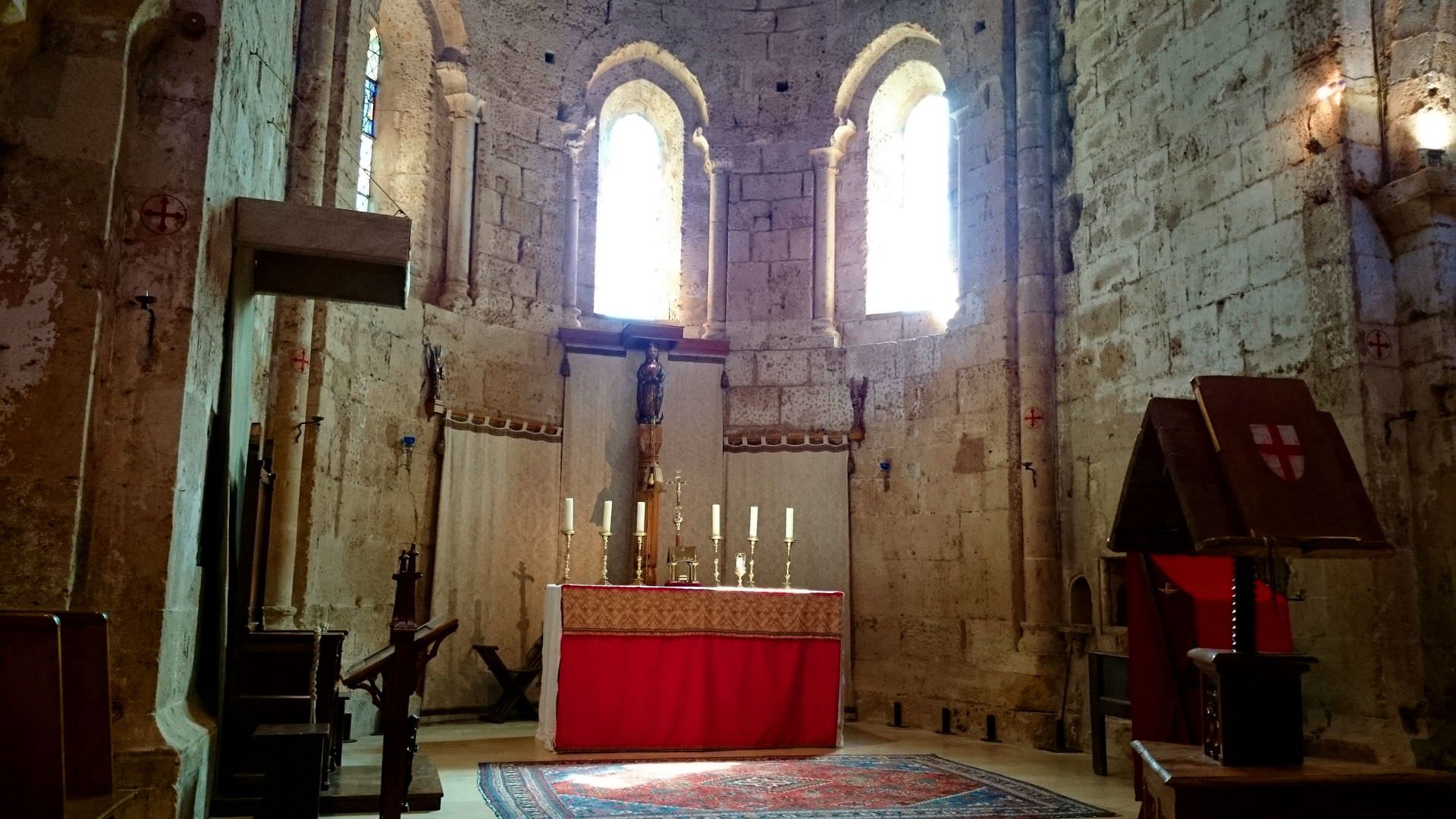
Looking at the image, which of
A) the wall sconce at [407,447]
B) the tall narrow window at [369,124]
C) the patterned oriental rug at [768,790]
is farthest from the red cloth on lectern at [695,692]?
the tall narrow window at [369,124]

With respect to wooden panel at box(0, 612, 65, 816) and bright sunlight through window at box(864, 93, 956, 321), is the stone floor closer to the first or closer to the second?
wooden panel at box(0, 612, 65, 816)

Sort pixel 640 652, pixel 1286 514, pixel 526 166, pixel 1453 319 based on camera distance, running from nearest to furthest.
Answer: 1. pixel 1286 514
2. pixel 1453 319
3. pixel 640 652
4. pixel 526 166

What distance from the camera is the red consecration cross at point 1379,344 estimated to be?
5945 millimetres

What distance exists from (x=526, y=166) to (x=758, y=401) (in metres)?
2.92

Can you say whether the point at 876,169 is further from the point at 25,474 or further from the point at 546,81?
the point at 25,474

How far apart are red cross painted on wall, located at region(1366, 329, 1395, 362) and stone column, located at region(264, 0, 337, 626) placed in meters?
6.23

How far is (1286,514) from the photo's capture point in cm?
326

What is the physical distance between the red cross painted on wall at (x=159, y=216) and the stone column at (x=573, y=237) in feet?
19.3

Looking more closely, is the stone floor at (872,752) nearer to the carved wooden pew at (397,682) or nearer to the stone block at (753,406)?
the carved wooden pew at (397,682)

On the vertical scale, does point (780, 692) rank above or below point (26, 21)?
below

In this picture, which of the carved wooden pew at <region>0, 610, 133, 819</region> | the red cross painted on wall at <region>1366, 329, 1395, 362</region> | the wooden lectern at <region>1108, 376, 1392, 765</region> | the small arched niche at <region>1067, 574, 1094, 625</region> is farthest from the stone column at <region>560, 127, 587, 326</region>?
the carved wooden pew at <region>0, 610, 133, 819</region>

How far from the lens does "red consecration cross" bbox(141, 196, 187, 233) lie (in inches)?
164

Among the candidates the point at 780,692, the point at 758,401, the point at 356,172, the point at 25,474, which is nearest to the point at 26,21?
the point at 25,474

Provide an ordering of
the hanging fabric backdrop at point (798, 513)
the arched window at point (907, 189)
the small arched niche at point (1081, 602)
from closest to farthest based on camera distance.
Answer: the small arched niche at point (1081, 602) < the hanging fabric backdrop at point (798, 513) < the arched window at point (907, 189)
